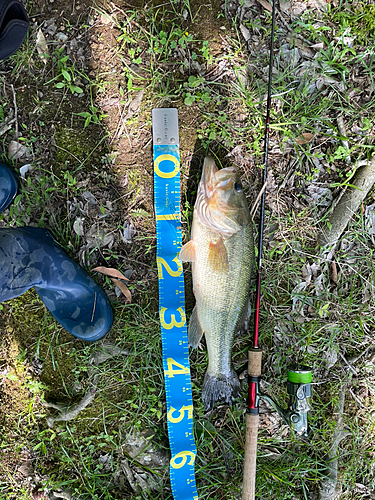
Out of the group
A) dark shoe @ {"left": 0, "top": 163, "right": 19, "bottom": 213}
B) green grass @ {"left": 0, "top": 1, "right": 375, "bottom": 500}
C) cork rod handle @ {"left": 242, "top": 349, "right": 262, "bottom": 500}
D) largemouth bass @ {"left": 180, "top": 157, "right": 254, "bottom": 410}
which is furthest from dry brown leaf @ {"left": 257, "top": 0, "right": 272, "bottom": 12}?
cork rod handle @ {"left": 242, "top": 349, "right": 262, "bottom": 500}

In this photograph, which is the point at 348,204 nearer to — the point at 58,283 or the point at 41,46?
the point at 58,283

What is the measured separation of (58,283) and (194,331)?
125 cm

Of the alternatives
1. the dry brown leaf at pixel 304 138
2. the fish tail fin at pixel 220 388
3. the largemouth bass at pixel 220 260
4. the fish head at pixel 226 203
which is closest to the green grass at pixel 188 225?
the dry brown leaf at pixel 304 138

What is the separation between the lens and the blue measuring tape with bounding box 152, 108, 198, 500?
3203 mm

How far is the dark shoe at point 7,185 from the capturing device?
3113 millimetres

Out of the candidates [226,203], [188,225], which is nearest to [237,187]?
[226,203]

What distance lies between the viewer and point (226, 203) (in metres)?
2.91

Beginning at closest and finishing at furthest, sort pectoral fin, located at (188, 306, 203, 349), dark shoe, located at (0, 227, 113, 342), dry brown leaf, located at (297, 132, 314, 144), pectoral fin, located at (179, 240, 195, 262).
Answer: dark shoe, located at (0, 227, 113, 342), pectoral fin, located at (179, 240, 195, 262), pectoral fin, located at (188, 306, 203, 349), dry brown leaf, located at (297, 132, 314, 144)

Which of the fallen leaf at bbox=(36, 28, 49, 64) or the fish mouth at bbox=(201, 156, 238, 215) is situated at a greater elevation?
the fallen leaf at bbox=(36, 28, 49, 64)

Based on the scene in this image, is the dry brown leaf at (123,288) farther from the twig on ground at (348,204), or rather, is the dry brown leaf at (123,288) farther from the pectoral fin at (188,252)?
the twig on ground at (348,204)

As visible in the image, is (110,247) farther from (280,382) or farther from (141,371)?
(280,382)

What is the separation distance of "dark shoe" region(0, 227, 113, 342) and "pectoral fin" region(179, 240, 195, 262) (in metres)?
0.80

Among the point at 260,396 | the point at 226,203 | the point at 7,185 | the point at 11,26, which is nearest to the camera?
the point at 11,26

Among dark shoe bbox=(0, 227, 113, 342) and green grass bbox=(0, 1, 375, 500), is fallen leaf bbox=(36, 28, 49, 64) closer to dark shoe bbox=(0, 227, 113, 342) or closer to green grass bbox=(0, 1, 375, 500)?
green grass bbox=(0, 1, 375, 500)
